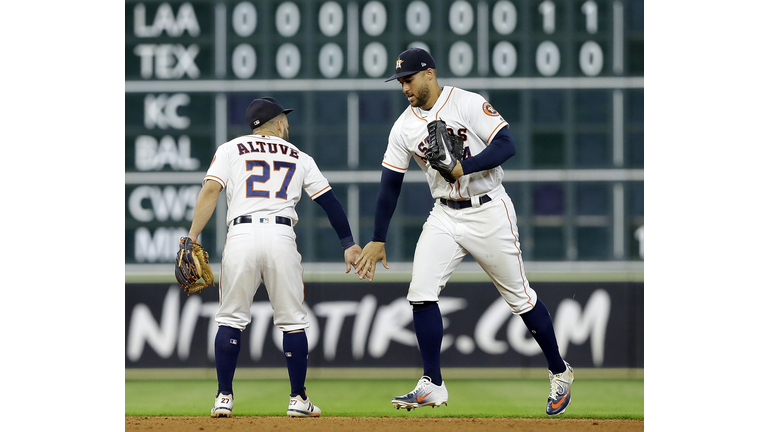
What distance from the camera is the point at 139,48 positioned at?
6902mm

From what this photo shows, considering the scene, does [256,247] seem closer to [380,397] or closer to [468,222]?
[468,222]

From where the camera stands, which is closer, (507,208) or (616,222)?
(507,208)

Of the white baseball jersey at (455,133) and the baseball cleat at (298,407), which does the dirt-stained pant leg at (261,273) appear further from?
the white baseball jersey at (455,133)

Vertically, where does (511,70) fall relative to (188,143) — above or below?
above

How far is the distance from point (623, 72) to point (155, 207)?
3994 millimetres

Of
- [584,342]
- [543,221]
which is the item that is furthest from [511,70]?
[584,342]

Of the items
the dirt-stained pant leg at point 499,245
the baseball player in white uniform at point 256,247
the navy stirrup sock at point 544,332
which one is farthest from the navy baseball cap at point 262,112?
the navy stirrup sock at point 544,332

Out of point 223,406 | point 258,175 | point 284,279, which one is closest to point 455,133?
point 258,175

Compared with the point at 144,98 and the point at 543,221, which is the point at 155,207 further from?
the point at 543,221

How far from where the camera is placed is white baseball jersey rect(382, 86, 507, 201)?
3.98 meters

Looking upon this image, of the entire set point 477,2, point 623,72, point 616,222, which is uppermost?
point 477,2

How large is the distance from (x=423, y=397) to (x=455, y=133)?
1254 millimetres

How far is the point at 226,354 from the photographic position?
4.02 meters

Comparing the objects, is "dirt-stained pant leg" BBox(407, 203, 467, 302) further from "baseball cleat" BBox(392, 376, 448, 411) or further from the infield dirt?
the infield dirt
